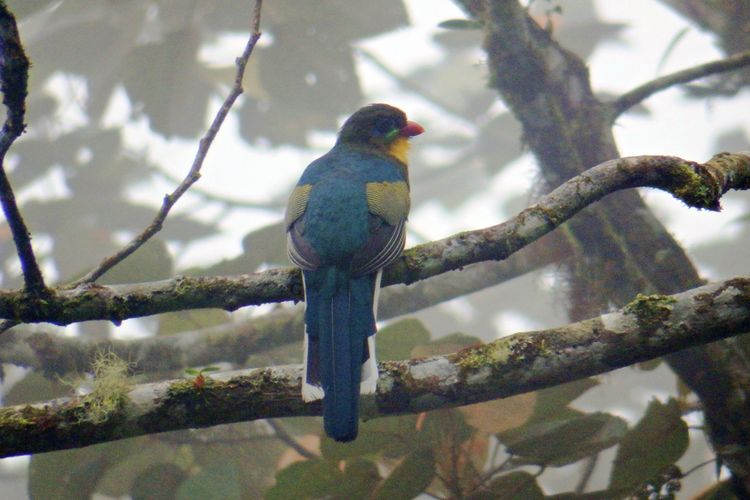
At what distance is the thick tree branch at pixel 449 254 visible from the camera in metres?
2.56

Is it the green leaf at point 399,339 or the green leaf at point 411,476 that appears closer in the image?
the green leaf at point 411,476

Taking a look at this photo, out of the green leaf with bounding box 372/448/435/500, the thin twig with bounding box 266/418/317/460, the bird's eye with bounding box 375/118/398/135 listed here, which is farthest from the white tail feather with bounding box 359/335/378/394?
the bird's eye with bounding box 375/118/398/135

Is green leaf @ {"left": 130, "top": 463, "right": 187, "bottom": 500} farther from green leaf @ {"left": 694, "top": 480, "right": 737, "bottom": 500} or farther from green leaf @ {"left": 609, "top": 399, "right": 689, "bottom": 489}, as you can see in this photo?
green leaf @ {"left": 694, "top": 480, "right": 737, "bottom": 500}

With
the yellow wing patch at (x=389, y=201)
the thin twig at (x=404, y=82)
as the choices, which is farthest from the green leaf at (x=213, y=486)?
the thin twig at (x=404, y=82)

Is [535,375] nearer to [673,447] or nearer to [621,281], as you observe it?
[673,447]

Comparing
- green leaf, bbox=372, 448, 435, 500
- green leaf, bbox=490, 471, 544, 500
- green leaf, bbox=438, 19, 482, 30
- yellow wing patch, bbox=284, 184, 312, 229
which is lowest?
green leaf, bbox=490, 471, 544, 500

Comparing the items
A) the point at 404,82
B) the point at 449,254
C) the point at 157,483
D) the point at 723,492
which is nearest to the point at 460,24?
the point at 449,254

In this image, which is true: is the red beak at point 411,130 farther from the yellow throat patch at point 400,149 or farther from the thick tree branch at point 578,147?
the thick tree branch at point 578,147

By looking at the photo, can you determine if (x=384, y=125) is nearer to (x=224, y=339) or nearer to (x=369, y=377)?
(x=224, y=339)

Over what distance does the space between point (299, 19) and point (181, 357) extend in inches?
110

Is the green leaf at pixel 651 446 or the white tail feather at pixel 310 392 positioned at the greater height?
the white tail feather at pixel 310 392

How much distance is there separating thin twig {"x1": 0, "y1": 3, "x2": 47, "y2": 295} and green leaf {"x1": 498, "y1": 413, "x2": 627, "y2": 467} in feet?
6.38

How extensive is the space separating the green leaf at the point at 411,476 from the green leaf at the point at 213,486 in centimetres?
62

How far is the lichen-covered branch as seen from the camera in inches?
99.2
